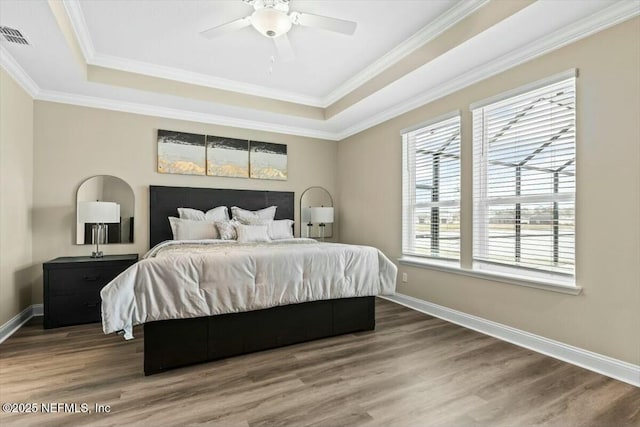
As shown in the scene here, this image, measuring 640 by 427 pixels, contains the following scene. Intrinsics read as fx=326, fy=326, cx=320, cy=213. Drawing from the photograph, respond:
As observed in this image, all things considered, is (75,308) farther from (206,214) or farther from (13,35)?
(13,35)

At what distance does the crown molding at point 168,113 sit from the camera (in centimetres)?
394

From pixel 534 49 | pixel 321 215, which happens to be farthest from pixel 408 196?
pixel 534 49

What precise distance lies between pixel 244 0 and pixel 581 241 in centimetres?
329

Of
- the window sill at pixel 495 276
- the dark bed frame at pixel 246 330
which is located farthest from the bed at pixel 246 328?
the window sill at pixel 495 276

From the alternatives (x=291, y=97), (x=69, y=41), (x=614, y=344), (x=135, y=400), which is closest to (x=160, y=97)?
(x=69, y=41)

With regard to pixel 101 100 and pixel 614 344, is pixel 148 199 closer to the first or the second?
pixel 101 100

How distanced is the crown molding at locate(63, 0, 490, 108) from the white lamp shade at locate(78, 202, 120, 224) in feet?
5.12

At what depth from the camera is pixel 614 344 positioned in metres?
2.33

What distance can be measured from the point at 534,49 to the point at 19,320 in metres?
5.63

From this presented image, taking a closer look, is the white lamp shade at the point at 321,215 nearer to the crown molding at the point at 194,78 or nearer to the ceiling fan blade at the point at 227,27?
the crown molding at the point at 194,78

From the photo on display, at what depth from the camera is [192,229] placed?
13.6 feet

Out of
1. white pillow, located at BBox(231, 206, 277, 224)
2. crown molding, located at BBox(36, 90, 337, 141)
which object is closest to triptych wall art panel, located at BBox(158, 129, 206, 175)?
crown molding, located at BBox(36, 90, 337, 141)

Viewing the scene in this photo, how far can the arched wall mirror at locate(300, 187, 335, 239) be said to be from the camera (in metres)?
5.44

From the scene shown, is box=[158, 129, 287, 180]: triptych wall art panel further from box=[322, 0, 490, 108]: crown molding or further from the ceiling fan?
the ceiling fan
